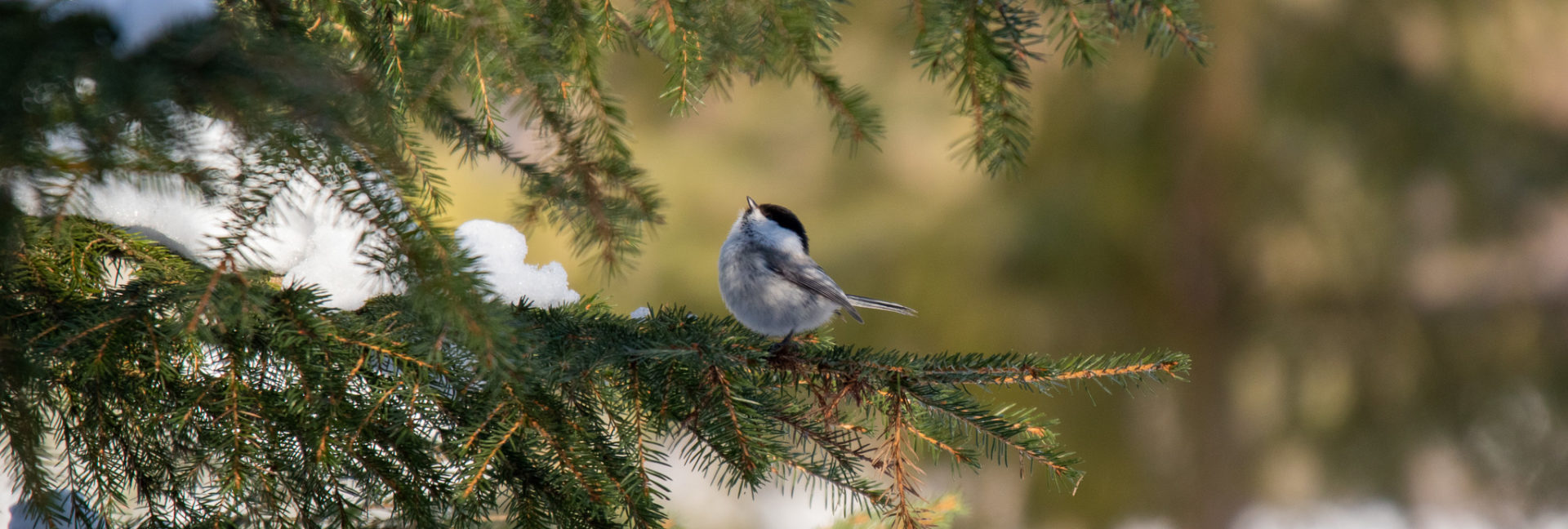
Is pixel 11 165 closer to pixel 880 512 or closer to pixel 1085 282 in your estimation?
pixel 880 512

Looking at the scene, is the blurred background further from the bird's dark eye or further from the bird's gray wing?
the bird's gray wing

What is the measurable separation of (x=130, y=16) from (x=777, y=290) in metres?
1.00

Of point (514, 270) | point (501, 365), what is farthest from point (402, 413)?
point (514, 270)

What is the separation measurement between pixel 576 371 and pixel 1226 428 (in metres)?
3.29

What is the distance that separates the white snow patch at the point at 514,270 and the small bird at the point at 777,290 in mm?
294

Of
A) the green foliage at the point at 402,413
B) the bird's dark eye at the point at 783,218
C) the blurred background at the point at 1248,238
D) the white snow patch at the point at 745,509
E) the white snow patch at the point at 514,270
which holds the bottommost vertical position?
the white snow patch at the point at 745,509

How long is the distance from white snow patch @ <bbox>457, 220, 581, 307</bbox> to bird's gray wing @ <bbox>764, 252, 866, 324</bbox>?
1.17 ft

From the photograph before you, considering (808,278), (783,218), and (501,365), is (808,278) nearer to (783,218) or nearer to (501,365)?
(783,218)

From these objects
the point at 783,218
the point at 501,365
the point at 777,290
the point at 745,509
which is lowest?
the point at 745,509

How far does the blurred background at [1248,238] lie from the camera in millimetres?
3402

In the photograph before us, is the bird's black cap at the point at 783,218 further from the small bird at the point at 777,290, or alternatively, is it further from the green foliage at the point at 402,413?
the green foliage at the point at 402,413

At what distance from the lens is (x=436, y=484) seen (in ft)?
3.47

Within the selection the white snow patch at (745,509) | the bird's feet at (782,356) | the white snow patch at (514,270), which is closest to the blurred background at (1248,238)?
the white snow patch at (745,509)

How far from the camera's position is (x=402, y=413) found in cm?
104
